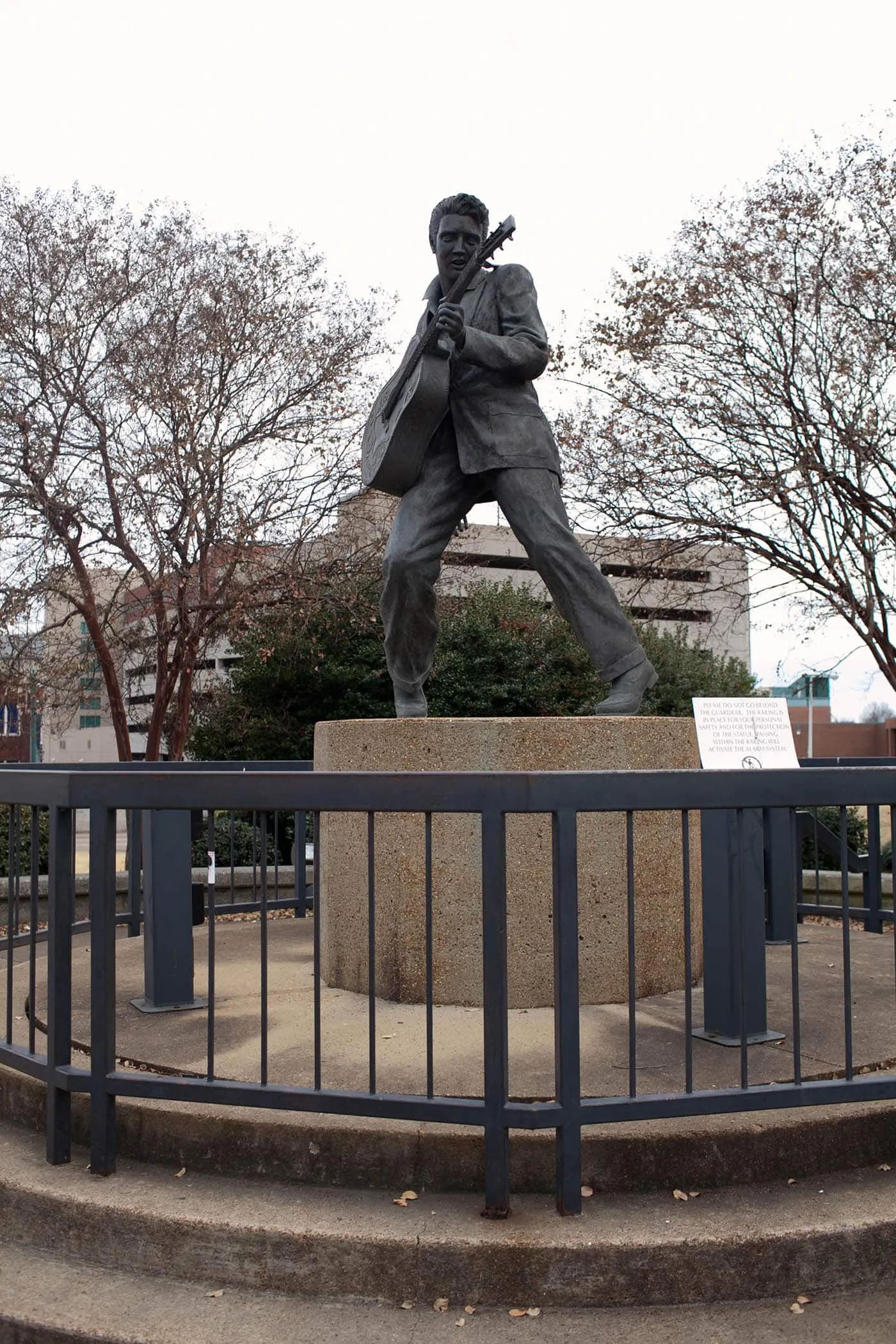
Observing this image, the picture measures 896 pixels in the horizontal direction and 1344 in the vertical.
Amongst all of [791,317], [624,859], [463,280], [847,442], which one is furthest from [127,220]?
[624,859]

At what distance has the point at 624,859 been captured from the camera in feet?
15.8

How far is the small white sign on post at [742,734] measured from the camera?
3982 mm

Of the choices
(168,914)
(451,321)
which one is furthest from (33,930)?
(451,321)

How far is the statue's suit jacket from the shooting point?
546 cm

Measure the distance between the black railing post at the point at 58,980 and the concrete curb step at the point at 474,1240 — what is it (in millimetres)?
207

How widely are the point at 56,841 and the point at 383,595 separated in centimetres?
259

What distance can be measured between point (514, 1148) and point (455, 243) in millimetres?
4066

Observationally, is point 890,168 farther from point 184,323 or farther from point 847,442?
point 184,323

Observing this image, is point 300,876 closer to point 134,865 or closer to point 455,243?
point 134,865

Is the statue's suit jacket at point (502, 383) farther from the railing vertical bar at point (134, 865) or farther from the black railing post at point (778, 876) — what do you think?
the railing vertical bar at point (134, 865)

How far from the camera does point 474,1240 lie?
2.90 metres

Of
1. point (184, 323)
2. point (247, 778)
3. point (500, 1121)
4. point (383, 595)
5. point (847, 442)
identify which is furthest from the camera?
point (184, 323)

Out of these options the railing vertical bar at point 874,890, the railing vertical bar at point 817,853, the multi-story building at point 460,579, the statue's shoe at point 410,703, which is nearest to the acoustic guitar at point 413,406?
the statue's shoe at point 410,703

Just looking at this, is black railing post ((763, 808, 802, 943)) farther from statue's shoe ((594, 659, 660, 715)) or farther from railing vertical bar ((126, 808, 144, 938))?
railing vertical bar ((126, 808, 144, 938))
